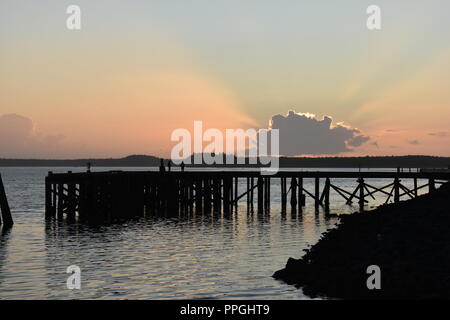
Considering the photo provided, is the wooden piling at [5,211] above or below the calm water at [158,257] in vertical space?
above

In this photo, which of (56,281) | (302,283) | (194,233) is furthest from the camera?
(194,233)

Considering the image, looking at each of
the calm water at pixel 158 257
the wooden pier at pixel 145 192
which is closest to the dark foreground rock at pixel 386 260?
the calm water at pixel 158 257

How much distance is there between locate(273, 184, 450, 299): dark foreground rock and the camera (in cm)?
1898

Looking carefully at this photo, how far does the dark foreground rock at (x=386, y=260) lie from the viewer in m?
19.0

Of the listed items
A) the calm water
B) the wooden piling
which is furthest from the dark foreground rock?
the wooden piling

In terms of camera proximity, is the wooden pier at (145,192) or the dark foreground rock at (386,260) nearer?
the dark foreground rock at (386,260)

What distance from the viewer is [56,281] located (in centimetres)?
2297

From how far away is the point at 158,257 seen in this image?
2864 centimetres

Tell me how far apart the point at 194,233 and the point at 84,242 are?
6877 mm

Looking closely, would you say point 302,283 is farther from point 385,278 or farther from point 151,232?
point 151,232

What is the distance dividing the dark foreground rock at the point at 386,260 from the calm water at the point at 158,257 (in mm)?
1082

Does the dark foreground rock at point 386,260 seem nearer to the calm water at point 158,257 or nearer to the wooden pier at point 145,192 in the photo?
the calm water at point 158,257

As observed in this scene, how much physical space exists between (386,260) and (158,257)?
10.9 metres
